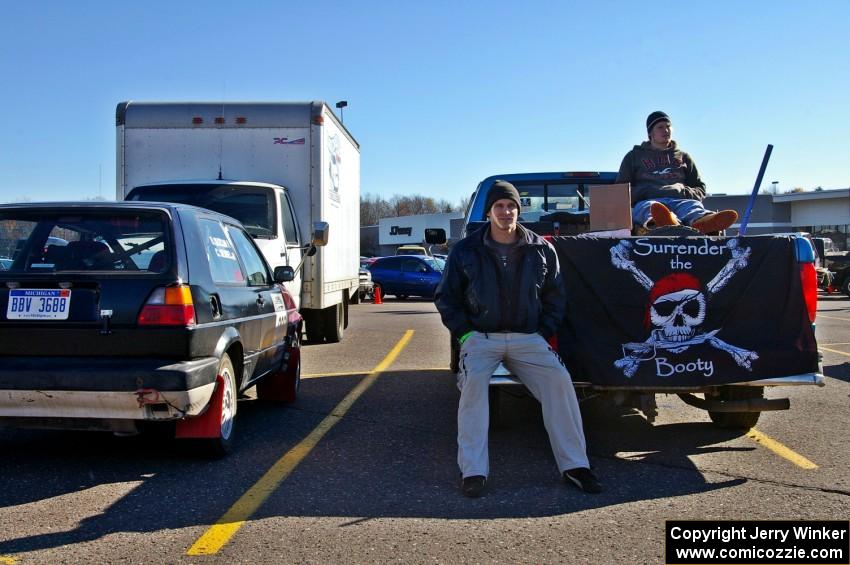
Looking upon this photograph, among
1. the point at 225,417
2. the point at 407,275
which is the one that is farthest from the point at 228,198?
the point at 407,275

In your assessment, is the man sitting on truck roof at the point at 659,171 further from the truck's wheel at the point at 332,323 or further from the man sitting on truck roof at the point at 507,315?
the truck's wheel at the point at 332,323

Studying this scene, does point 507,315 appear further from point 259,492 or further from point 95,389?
point 95,389

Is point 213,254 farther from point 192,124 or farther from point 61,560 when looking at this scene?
point 192,124

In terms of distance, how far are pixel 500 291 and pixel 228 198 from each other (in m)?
5.49

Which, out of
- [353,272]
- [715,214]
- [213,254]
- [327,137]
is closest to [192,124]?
[327,137]

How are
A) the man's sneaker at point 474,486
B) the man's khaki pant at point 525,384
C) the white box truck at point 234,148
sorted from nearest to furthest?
the man's sneaker at point 474,486 < the man's khaki pant at point 525,384 < the white box truck at point 234,148

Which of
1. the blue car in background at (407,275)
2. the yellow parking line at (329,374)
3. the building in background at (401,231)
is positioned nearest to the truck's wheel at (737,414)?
the yellow parking line at (329,374)

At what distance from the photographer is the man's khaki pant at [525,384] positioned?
4.69m

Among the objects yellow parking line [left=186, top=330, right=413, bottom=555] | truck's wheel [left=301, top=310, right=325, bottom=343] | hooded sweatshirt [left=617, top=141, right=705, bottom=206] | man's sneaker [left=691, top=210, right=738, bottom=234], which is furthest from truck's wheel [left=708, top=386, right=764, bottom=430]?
truck's wheel [left=301, top=310, right=325, bottom=343]

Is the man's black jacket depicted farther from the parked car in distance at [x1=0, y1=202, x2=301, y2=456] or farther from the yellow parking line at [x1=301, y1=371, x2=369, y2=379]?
the yellow parking line at [x1=301, y1=371, x2=369, y2=379]

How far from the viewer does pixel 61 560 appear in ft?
11.7

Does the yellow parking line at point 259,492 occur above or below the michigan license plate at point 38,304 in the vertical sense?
below

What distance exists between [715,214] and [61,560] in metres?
4.77

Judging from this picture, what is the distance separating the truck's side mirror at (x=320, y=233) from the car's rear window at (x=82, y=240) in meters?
4.37
